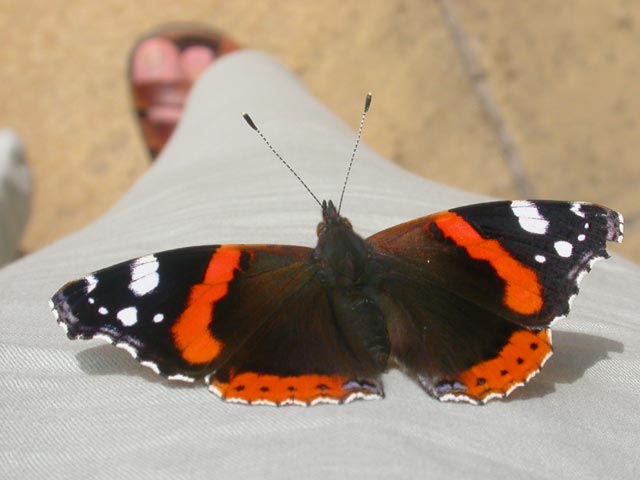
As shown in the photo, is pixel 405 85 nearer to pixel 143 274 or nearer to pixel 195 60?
pixel 195 60


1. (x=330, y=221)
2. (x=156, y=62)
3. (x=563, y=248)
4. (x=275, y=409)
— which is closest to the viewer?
(x=275, y=409)

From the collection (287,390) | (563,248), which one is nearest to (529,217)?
(563,248)

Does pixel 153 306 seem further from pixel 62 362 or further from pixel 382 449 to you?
pixel 382 449

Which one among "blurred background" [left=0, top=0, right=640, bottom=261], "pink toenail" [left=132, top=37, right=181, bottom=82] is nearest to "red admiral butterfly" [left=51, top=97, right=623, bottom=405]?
"blurred background" [left=0, top=0, right=640, bottom=261]

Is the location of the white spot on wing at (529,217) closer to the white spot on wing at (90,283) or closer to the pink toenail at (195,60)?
the white spot on wing at (90,283)

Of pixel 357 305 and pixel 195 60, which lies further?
pixel 195 60

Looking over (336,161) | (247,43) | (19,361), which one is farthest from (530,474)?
(247,43)

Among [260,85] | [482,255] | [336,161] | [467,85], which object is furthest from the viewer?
[467,85]

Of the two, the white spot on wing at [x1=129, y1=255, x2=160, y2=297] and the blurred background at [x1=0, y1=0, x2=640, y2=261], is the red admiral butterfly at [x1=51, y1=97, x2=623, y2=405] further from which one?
the blurred background at [x1=0, y1=0, x2=640, y2=261]
